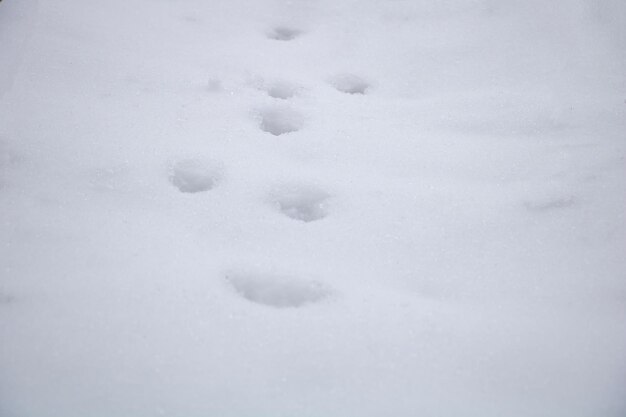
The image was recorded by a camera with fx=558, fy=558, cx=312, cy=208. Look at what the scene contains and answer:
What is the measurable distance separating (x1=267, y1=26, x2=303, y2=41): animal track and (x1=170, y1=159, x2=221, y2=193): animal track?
0.69m

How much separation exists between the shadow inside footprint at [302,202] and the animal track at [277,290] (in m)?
0.22

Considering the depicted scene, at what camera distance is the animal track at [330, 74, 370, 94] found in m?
1.66

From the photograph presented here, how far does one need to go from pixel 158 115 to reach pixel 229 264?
551mm

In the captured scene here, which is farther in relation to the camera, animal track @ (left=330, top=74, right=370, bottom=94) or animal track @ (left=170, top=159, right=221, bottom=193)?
animal track @ (left=330, top=74, right=370, bottom=94)

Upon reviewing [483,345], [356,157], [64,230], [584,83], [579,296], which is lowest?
[483,345]

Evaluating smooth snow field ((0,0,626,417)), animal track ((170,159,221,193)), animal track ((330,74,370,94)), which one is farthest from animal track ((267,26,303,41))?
animal track ((170,159,221,193))

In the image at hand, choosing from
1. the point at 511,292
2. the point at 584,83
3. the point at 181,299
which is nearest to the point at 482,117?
the point at 584,83

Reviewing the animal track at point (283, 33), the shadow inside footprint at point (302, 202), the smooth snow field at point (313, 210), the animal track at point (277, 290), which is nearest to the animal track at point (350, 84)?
the smooth snow field at point (313, 210)

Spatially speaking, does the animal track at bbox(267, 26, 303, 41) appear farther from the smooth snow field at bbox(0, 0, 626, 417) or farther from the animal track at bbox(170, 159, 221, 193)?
the animal track at bbox(170, 159, 221, 193)

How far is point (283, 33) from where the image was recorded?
1874mm

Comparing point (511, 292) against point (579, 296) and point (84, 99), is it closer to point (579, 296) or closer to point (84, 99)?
point (579, 296)

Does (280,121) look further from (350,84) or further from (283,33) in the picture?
(283,33)

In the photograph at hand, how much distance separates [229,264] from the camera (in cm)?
111

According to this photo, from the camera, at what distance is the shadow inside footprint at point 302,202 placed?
127 centimetres
